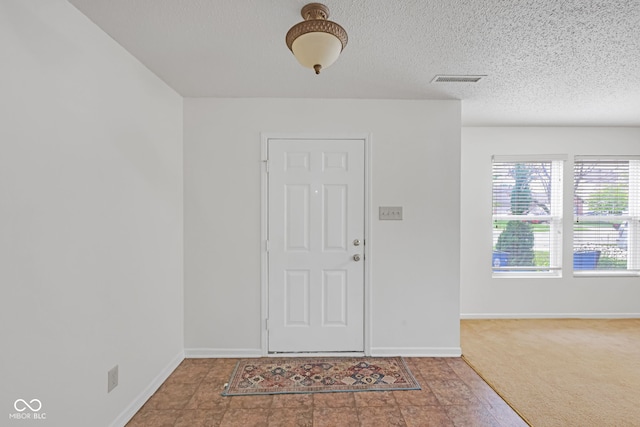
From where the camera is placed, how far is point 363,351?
9.84 ft

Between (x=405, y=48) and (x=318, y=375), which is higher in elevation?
(x=405, y=48)

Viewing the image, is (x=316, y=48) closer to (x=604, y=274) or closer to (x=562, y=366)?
(x=562, y=366)

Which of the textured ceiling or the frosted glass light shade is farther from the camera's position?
the textured ceiling

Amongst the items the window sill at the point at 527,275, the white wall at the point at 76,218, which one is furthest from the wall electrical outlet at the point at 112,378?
the window sill at the point at 527,275

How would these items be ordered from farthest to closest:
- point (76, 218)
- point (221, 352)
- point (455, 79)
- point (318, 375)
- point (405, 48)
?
point (221, 352)
point (318, 375)
point (455, 79)
point (405, 48)
point (76, 218)

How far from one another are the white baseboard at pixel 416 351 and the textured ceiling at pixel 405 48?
7.41ft

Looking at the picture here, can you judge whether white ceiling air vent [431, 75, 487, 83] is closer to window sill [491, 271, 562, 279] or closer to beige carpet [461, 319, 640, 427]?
beige carpet [461, 319, 640, 427]

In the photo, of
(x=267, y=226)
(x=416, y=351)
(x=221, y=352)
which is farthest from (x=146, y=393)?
(x=416, y=351)

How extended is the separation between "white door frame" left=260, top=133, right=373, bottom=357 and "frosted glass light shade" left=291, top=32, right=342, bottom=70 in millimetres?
1415

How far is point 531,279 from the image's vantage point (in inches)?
159

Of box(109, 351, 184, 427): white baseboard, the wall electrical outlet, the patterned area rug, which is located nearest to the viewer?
the wall electrical outlet

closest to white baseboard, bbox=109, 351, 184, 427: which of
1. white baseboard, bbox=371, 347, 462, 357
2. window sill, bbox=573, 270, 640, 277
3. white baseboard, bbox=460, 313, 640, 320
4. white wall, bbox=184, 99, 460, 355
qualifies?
white wall, bbox=184, 99, 460, 355

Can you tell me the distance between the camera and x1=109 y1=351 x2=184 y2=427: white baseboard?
6.64ft

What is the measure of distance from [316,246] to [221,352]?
50.1 inches
